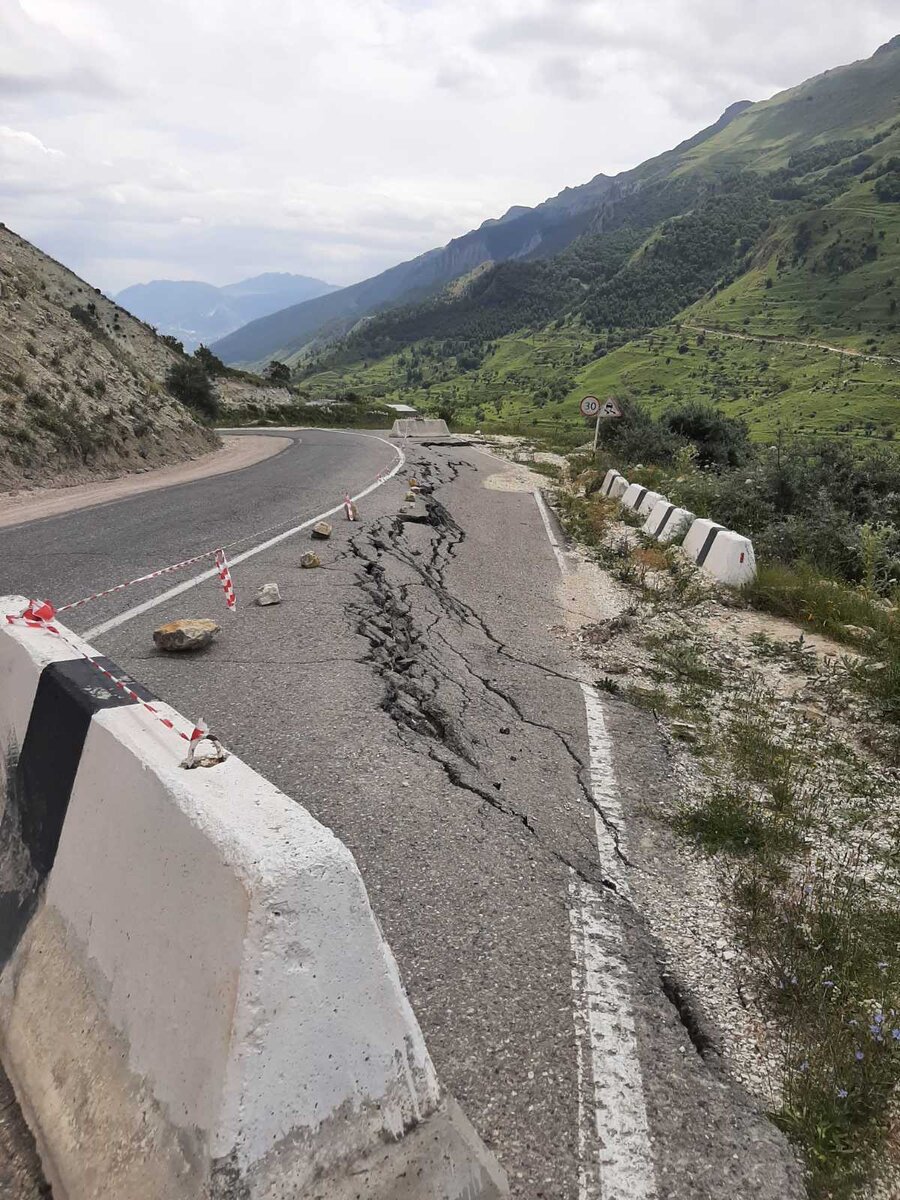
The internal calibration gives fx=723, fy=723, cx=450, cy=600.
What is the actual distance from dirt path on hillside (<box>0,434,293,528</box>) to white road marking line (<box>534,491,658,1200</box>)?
9.58m

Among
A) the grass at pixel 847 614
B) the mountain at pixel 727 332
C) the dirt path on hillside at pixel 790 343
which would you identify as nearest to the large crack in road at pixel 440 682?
the grass at pixel 847 614

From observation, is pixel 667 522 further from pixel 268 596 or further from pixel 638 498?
pixel 268 596

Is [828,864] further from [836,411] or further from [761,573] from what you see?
[836,411]

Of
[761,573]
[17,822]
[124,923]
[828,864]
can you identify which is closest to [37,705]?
[17,822]

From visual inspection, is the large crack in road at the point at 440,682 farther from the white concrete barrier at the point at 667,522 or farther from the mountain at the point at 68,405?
the mountain at the point at 68,405

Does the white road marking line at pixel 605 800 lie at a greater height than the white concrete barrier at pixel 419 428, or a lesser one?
greater

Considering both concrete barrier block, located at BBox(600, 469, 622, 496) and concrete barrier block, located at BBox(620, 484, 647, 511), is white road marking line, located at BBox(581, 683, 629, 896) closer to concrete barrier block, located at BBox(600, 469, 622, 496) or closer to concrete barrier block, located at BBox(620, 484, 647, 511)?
concrete barrier block, located at BBox(620, 484, 647, 511)

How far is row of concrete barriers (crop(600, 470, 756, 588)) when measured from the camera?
8.29m

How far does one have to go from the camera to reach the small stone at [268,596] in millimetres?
6367

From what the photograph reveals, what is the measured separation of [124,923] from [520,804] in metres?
2.17

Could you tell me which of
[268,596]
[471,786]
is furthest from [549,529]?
[471,786]

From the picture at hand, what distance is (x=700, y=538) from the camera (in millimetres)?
9336

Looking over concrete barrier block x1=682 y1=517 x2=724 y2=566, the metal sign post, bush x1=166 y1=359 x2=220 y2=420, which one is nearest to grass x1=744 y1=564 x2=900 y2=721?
concrete barrier block x1=682 y1=517 x2=724 y2=566

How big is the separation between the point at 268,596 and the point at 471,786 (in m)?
3.37
